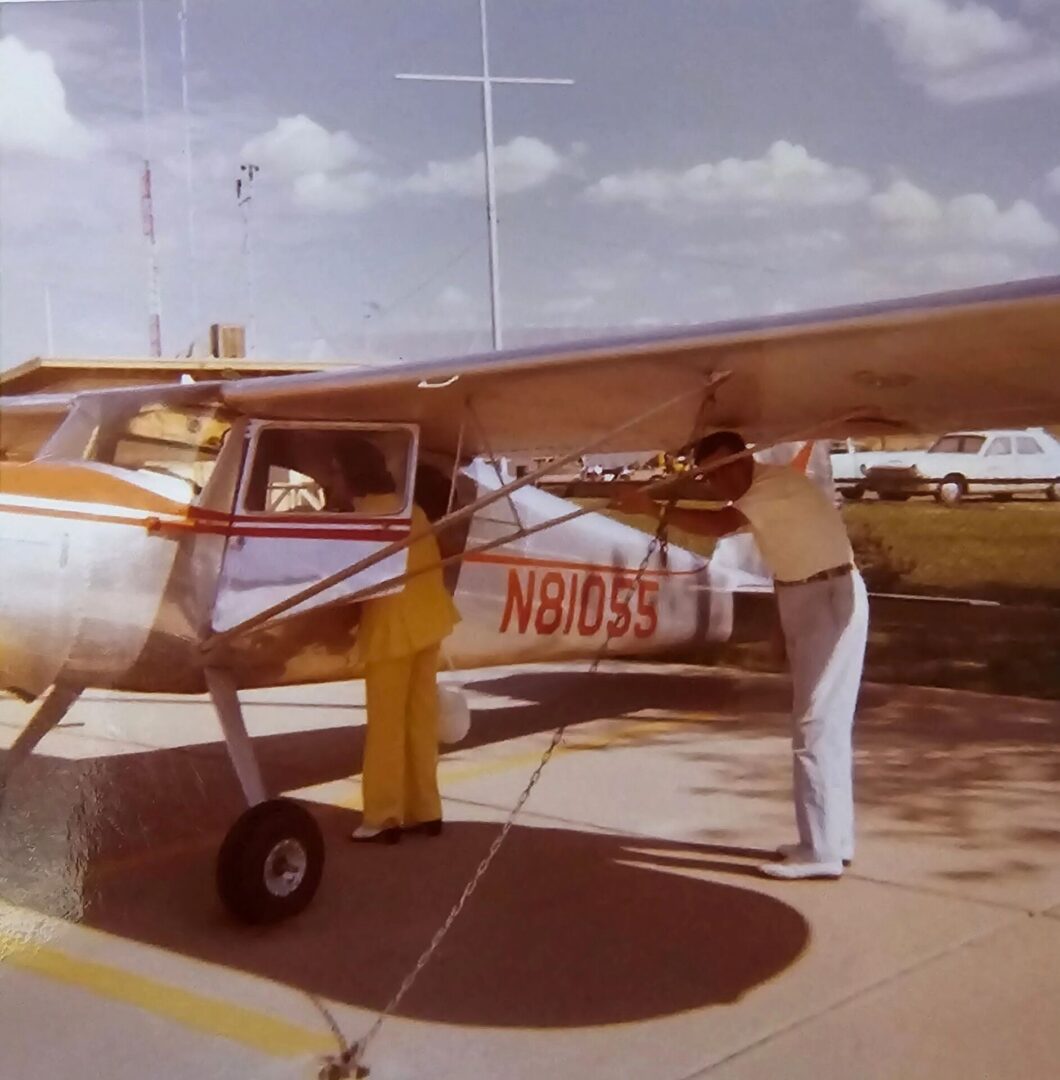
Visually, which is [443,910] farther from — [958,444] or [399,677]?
[958,444]

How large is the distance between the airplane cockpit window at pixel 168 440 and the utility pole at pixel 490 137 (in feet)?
3.01

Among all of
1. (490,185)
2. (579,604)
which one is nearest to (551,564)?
(579,604)

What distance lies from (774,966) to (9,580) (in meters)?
2.14

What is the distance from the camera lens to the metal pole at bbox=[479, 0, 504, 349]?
119 inches

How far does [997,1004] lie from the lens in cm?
288

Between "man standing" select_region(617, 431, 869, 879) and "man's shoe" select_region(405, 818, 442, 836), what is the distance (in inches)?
42.6

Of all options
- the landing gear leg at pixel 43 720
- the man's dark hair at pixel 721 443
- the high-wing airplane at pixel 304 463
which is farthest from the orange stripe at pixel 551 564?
the landing gear leg at pixel 43 720

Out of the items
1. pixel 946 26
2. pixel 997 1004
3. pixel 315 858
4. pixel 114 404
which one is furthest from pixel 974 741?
pixel 114 404

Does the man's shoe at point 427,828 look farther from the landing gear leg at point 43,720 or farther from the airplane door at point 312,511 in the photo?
the landing gear leg at point 43,720

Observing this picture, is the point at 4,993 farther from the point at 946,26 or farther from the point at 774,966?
the point at 946,26

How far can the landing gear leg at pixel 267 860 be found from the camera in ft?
11.7

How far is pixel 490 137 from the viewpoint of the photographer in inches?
130

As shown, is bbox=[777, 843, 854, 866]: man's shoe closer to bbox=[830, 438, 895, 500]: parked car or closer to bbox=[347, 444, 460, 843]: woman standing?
bbox=[347, 444, 460, 843]: woman standing

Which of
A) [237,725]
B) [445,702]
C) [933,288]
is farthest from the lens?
[445,702]
